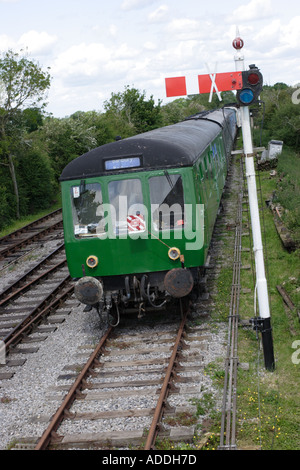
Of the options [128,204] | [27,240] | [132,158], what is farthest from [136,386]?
[27,240]

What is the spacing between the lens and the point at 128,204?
8859mm

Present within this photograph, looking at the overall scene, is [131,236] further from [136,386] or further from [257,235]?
[136,386]

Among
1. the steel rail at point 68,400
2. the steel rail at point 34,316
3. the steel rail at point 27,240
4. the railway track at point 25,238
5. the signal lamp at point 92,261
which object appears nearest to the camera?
the steel rail at point 68,400

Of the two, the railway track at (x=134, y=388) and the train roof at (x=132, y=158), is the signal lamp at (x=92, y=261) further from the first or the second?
the train roof at (x=132, y=158)

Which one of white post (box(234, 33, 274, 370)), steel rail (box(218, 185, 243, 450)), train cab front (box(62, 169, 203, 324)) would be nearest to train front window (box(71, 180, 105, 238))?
train cab front (box(62, 169, 203, 324))

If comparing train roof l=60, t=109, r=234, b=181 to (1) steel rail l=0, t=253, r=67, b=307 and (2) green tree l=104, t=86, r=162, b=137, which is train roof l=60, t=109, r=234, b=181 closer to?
(1) steel rail l=0, t=253, r=67, b=307

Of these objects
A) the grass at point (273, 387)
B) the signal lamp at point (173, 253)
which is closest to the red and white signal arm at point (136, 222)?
the signal lamp at point (173, 253)

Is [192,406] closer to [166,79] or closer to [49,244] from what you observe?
[166,79]

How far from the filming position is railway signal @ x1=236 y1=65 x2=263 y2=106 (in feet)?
23.8

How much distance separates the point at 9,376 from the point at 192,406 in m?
3.12

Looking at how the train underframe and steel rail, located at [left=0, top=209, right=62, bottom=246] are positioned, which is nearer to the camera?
the train underframe

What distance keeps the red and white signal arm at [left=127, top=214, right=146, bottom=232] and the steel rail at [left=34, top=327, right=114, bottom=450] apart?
1928 millimetres

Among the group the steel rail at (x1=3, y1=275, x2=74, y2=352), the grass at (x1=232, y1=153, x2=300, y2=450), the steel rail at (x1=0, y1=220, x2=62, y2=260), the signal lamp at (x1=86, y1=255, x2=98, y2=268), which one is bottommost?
the grass at (x1=232, y1=153, x2=300, y2=450)

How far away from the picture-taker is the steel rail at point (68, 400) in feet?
20.5
